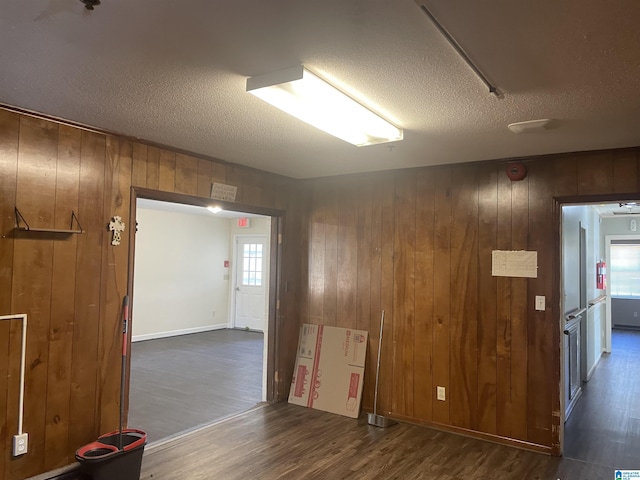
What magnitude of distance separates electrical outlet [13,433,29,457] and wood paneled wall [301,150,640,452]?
2.75 meters

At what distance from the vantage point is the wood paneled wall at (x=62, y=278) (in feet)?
8.65

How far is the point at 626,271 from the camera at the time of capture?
1053 centimetres

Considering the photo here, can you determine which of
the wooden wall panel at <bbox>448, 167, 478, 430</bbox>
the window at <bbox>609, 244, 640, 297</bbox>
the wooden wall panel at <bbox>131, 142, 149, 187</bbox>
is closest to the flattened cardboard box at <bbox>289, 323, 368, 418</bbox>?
the wooden wall panel at <bbox>448, 167, 478, 430</bbox>

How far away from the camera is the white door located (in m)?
9.36

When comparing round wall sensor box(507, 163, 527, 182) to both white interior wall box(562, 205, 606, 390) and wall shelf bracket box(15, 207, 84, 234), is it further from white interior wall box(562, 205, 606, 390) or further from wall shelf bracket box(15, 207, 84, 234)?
wall shelf bracket box(15, 207, 84, 234)

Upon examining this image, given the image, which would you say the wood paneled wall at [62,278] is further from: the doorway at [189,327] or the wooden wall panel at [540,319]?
the wooden wall panel at [540,319]

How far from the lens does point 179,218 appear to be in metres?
8.84

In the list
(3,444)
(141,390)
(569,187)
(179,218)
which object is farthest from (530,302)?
(179,218)

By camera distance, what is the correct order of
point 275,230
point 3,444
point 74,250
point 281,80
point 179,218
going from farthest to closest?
point 179,218
point 275,230
point 74,250
point 3,444
point 281,80

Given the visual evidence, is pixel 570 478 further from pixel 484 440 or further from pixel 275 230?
pixel 275 230

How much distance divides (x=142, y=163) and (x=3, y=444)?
6.58 feet

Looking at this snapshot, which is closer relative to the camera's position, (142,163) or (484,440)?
(142,163)

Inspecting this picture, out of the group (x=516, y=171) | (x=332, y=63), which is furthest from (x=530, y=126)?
(x=332, y=63)

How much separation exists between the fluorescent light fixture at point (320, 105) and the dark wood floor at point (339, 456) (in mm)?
2353
